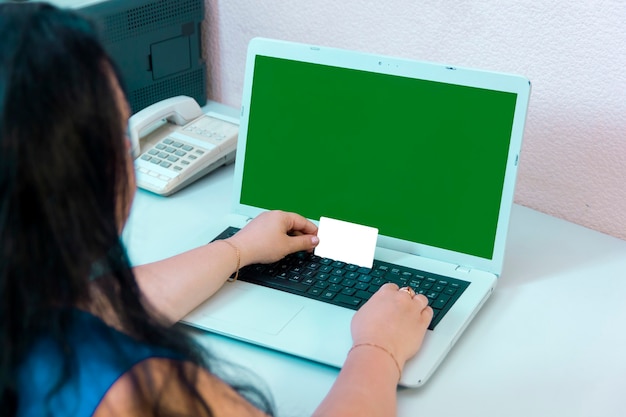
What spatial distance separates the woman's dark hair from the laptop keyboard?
1.29ft

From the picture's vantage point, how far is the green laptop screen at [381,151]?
0.98 metres

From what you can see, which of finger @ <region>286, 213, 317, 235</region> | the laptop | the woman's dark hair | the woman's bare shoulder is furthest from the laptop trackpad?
the woman's dark hair

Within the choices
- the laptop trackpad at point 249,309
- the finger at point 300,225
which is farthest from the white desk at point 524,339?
the finger at point 300,225

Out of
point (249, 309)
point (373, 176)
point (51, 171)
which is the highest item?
point (51, 171)

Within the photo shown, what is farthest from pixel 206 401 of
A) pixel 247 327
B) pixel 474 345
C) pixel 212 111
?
pixel 212 111

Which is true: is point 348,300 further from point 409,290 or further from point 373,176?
point 373,176

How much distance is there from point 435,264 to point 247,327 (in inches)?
10.2

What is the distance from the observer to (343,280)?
98cm

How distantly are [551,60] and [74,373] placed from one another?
78cm

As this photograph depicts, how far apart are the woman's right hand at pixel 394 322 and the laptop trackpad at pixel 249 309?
0.09 m

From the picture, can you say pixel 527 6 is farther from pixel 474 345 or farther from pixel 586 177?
pixel 474 345

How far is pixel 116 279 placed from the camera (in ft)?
2.08

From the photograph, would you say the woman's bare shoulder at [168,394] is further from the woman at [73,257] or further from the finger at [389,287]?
the finger at [389,287]

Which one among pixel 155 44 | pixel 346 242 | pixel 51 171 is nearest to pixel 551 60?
pixel 346 242
